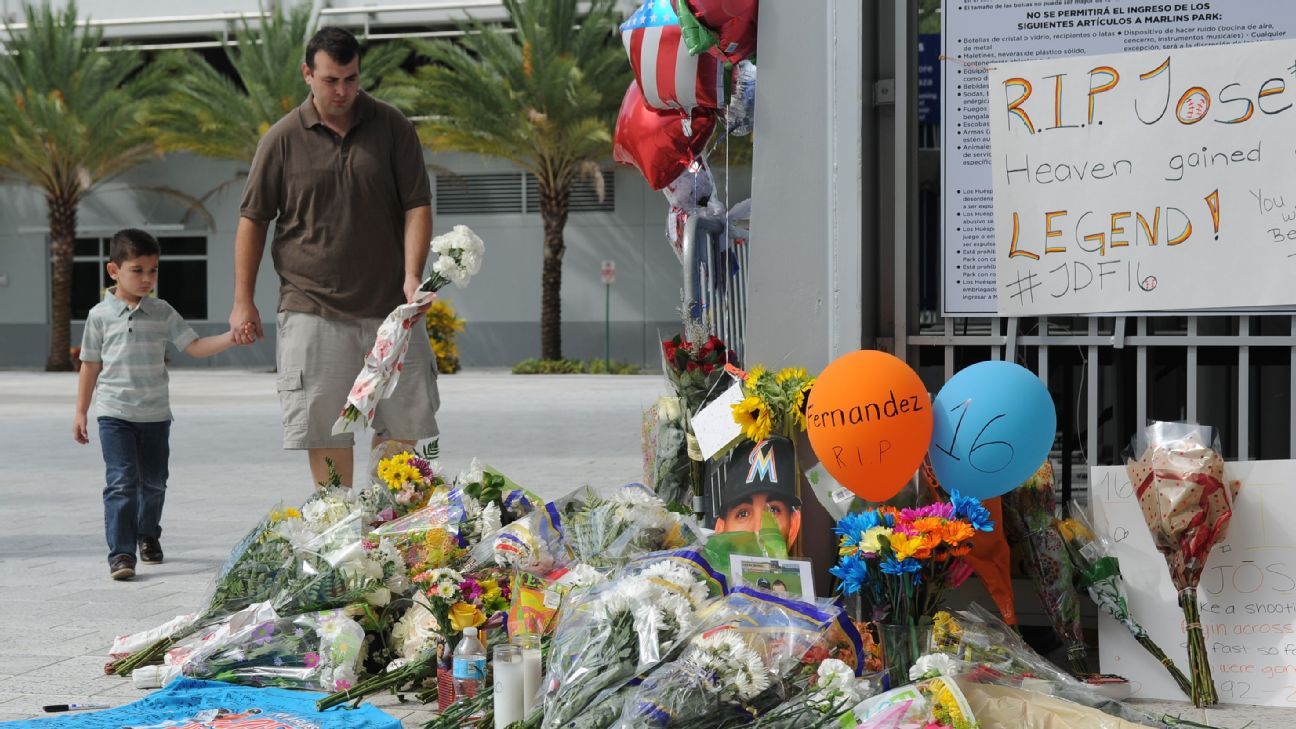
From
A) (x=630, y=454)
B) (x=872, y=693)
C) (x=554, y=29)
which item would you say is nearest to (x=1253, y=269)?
(x=872, y=693)

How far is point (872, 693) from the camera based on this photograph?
3621 mm

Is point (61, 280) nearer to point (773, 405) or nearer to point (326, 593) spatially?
point (326, 593)

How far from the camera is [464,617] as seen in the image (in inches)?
169

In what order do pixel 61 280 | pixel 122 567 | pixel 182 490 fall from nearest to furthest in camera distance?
pixel 122 567
pixel 182 490
pixel 61 280

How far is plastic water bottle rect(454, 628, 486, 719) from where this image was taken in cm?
397

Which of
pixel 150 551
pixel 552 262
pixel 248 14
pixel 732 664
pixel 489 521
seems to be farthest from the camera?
pixel 248 14

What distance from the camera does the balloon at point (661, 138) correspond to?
6070 millimetres

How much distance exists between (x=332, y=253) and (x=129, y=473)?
1552 mm

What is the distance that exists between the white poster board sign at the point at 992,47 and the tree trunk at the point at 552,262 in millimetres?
24878

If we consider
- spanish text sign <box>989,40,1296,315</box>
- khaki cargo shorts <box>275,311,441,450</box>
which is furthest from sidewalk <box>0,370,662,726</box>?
spanish text sign <box>989,40,1296,315</box>

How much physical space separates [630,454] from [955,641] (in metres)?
8.35

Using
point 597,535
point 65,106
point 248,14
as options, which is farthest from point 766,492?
point 248,14

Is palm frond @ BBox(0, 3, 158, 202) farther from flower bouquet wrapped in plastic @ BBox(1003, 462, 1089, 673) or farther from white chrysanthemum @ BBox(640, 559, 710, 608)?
white chrysanthemum @ BBox(640, 559, 710, 608)

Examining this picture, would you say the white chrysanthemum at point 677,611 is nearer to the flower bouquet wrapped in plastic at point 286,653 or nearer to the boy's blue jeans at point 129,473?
the flower bouquet wrapped in plastic at point 286,653
